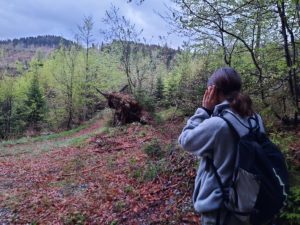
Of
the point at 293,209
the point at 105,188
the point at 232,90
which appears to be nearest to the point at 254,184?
the point at 232,90

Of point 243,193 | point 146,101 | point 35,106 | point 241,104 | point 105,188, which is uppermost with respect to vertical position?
point 241,104

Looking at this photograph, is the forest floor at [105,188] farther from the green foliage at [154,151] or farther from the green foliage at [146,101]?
the green foliage at [146,101]

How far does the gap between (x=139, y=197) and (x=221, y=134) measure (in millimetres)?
4559

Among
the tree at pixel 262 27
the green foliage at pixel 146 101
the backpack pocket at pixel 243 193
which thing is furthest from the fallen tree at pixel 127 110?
the backpack pocket at pixel 243 193

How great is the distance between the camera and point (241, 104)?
2.17 m

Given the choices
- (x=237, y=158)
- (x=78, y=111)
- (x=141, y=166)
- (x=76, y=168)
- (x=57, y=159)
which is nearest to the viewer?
(x=237, y=158)

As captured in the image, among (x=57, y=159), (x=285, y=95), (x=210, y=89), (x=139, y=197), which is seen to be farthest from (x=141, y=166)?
(x=210, y=89)

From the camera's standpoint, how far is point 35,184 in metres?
9.02

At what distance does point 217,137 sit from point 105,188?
578cm

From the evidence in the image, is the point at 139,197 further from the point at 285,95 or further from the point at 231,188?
the point at 231,188

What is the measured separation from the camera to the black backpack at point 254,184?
203 cm

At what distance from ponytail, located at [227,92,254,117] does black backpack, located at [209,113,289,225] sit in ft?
0.22

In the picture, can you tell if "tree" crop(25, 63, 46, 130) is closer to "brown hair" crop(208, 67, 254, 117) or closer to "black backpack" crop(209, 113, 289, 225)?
"brown hair" crop(208, 67, 254, 117)

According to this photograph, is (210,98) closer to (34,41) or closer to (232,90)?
(232,90)
